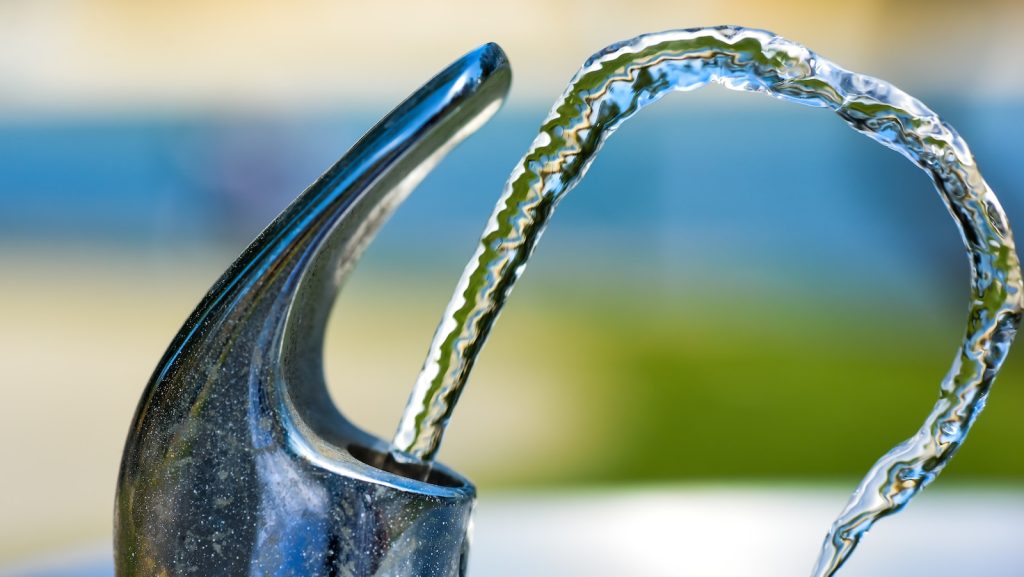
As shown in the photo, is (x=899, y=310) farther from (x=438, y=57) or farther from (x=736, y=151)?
(x=438, y=57)

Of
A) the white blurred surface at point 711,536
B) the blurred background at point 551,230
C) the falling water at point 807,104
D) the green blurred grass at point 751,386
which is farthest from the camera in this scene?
the blurred background at point 551,230

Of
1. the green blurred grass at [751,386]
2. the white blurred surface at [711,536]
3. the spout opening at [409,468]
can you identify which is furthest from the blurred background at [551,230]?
the spout opening at [409,468]

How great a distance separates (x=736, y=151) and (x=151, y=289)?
1.82m

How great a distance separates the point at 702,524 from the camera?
49 cm

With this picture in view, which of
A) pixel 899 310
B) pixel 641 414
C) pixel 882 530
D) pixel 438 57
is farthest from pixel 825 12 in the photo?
pixel 882 530

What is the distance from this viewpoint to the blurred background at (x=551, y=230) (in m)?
2.26

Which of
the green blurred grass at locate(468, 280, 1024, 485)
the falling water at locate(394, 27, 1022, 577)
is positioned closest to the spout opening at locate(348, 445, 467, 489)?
the falling water at locate(394, 27, 1022, 577)

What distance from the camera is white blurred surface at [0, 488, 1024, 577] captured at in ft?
1.44

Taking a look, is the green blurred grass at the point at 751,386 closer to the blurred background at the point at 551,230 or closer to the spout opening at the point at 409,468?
the blurred background at the point at 551,230

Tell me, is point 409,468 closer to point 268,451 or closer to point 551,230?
point 268,451

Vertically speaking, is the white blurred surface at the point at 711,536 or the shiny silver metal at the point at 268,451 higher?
the shiny silver metal at the point at 268,451

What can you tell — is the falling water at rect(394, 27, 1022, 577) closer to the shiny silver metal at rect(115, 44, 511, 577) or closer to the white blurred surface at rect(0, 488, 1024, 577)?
the shiny silver metal at rect(115, 44, 511, 577)

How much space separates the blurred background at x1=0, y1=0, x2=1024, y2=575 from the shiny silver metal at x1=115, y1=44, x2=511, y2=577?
1.64 m

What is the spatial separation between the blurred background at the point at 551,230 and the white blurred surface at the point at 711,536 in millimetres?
1393
